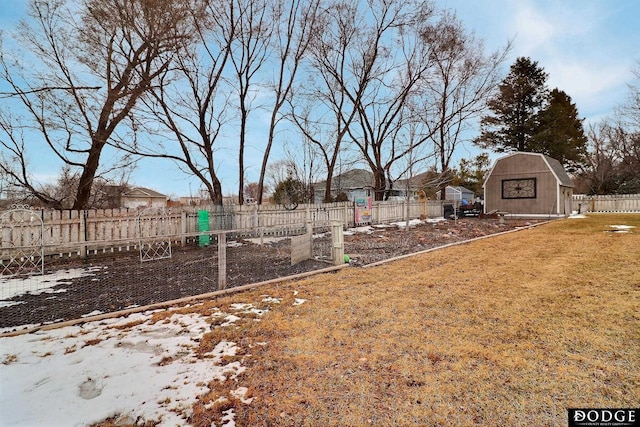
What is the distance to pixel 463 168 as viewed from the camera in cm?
2977

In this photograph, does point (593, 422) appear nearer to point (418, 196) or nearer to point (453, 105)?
point (418, 196)

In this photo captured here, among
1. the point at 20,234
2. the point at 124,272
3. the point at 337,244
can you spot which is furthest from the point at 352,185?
the point at 20,234

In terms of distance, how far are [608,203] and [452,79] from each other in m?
17.6

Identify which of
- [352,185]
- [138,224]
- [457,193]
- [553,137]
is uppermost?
[553,137]

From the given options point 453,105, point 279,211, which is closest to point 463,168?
point 453,105

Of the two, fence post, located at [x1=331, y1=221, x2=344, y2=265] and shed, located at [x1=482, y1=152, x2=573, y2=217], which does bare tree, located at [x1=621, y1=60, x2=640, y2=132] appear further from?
fence post, located at [x1=331, y1=221, x2=344, y2=265]

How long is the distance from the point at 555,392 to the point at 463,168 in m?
31.0

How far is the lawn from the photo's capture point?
1.97 m

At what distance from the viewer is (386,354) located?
266 cm

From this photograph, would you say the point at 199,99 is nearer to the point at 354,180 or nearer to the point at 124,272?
the point at 124,272

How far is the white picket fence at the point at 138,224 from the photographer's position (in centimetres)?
742

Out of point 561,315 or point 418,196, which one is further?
point 418,196

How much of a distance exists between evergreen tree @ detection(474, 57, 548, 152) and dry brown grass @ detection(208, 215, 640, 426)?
2666 centimetres

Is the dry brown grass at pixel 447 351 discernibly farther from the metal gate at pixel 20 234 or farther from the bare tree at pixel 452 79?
the bare tree at pixel 452 79
